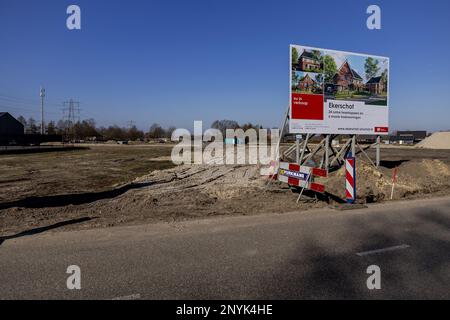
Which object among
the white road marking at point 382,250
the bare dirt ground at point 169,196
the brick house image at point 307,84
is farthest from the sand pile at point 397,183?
the white road marking at point 382,250

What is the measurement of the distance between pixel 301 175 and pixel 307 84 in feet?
13.6

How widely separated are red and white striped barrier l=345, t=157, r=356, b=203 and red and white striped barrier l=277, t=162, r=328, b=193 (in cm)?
83

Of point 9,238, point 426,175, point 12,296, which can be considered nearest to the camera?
point 12,296

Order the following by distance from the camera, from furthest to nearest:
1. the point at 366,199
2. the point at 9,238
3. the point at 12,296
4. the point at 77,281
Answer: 1. the point at 366,199
2. the point at 9,238
3. the point at 77,281
4. the point at 12,296

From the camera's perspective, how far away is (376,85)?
1440cm

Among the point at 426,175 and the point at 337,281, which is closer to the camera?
the point at 337,281

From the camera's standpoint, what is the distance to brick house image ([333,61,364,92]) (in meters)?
13.1

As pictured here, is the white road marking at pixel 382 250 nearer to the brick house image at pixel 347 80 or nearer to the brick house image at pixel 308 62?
the brick house image at pixel 308 62

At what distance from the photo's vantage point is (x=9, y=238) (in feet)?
20.3

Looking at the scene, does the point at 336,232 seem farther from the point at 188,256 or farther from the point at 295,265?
the point at 188,256

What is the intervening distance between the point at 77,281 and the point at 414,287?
→ 4257 millimetres

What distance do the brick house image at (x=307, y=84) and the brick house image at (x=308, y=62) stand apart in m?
0.35

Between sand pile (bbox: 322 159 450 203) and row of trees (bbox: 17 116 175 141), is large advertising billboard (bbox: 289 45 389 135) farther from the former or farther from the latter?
row of trees (bbox: 17 116 175 141)
